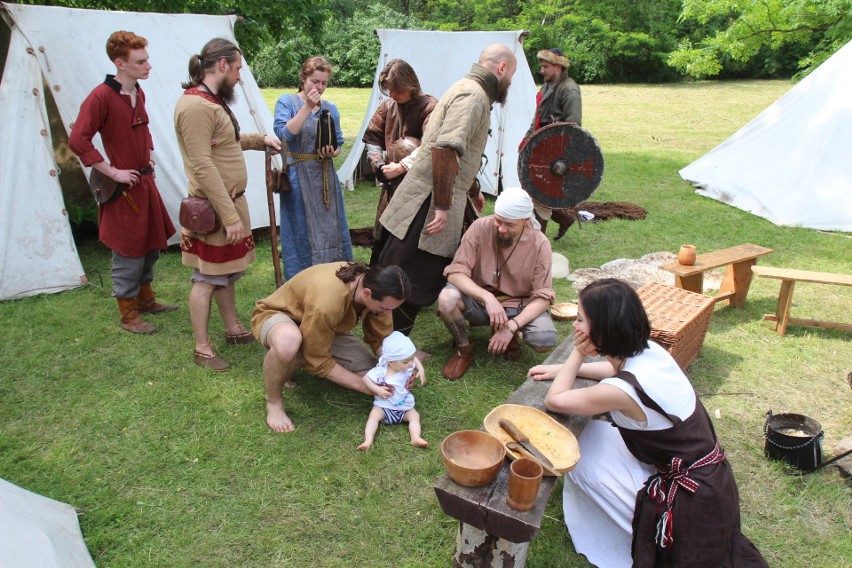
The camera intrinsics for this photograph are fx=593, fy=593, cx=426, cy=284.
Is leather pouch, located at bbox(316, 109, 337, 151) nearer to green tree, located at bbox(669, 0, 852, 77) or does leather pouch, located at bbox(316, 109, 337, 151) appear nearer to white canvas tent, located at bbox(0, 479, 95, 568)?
white canvas tent, located at bbox(0, 479, 95, 568)

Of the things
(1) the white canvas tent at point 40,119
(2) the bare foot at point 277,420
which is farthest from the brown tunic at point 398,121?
(1) the white canvas tent at point 40,119

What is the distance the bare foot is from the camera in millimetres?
3068

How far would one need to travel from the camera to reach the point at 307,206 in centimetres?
415

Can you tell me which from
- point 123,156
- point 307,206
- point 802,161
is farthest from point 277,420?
point 802,161

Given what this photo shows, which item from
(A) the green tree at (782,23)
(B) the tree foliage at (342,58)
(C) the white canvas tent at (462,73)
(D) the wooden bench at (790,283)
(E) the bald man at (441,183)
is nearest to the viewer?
(E) the bald man at (441,183)

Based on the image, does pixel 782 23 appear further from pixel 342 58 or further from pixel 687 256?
pixel 342 58

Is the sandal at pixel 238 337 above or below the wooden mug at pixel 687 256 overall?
below

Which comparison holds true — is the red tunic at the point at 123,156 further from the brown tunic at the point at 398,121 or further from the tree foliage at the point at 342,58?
the tree foliage at the point at 342,58

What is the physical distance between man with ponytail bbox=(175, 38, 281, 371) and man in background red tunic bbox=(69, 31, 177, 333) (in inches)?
23.9

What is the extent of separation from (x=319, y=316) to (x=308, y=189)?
1598 mm

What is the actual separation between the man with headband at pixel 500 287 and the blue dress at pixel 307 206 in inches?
43.1

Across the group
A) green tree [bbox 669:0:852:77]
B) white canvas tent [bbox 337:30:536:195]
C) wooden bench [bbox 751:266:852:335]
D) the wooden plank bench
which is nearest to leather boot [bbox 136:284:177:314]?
the wooden plank bench

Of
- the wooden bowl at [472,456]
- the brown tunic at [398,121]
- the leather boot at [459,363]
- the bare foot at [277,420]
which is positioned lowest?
the leather boot at [459,363]

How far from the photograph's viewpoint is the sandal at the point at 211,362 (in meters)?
3.60
